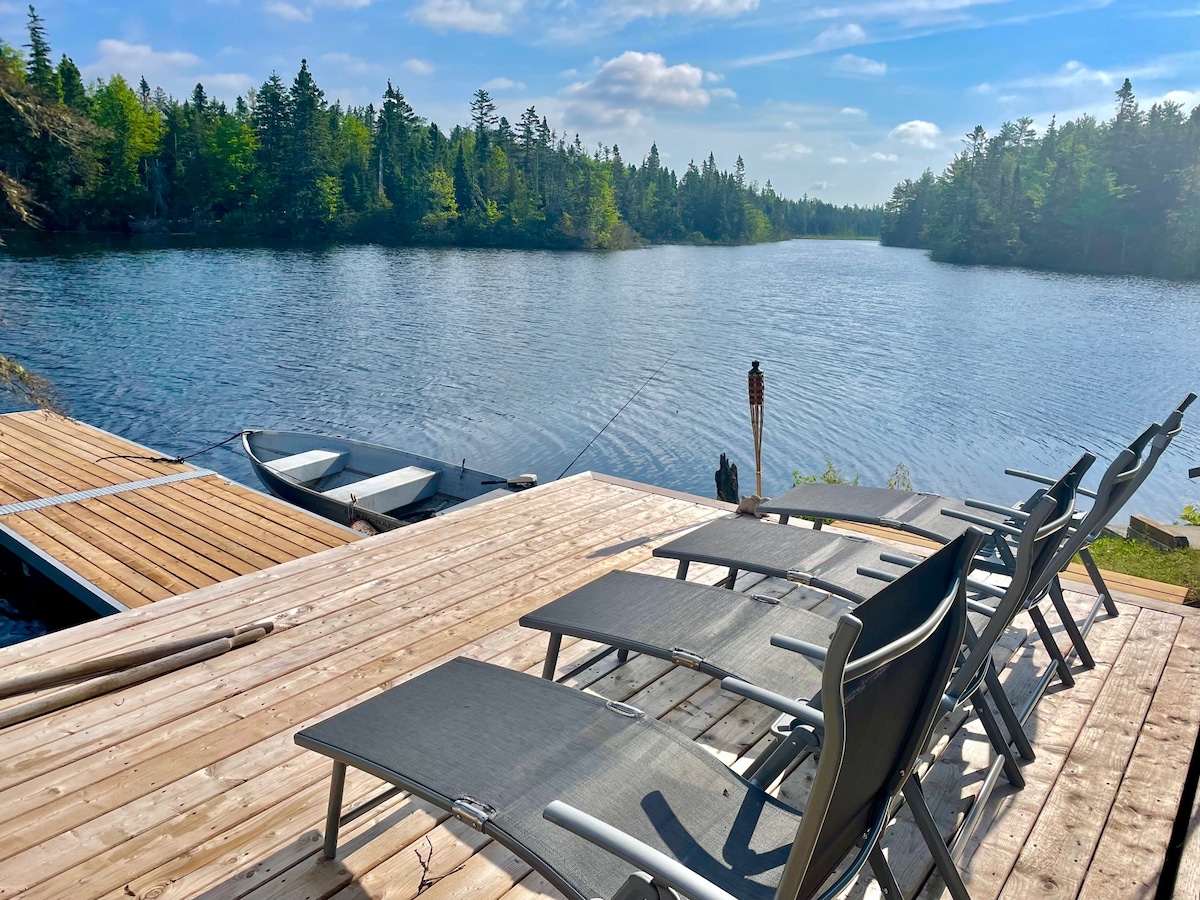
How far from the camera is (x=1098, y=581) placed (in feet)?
12.2

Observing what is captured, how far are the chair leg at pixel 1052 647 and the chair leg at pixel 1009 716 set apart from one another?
0.53 m

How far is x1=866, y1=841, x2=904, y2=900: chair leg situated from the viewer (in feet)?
Result: 5.47

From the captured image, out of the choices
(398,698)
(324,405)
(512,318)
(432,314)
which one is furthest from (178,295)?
(398,698)

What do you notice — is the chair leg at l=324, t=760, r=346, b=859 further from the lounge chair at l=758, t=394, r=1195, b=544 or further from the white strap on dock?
the white strap on dock

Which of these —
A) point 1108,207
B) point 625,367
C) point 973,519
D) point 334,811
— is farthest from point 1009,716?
point 1108,207

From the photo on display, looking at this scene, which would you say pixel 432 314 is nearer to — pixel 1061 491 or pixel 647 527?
pixel 647 527

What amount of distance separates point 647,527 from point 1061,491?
3019 mm

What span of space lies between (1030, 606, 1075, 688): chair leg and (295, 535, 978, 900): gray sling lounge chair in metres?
1.56

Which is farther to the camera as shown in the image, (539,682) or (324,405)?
(324,405)

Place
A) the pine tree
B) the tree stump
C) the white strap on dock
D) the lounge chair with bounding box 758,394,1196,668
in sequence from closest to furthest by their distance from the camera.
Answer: the lounge chair with bounding box 758,394,1196,668, the white strap on dock, the tree stump, the pine tree

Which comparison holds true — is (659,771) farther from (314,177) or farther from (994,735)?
(314,177)

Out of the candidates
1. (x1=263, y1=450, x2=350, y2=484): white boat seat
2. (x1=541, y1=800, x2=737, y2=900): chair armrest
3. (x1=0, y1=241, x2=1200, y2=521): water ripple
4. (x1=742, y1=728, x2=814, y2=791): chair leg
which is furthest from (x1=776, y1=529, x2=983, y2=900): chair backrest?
(x1=0, y1=241, x2=1200, y2=521): water ripple

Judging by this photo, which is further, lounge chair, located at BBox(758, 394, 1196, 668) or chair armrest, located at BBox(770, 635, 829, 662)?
lounge chair, located at BBox(758, 394, 1196, 668)

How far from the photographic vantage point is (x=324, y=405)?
57.9 feet
